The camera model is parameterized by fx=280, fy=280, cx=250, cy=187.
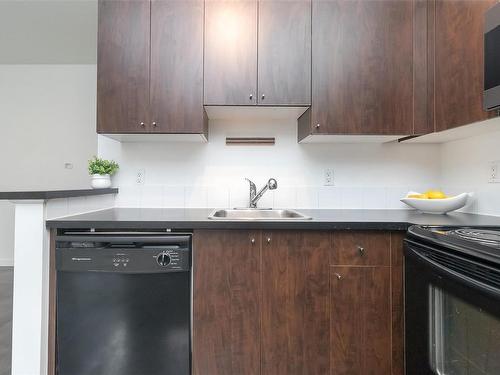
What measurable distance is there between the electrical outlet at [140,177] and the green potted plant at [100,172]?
159mm

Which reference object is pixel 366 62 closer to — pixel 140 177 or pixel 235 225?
pixel 235 225

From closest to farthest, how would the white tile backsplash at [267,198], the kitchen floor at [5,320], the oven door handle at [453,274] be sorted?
1. the oven door handle at [453,274]
2. the kitchen floor at [5,320]
3. the white tile backsplash at [267,198]

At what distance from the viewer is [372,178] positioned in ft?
6.56

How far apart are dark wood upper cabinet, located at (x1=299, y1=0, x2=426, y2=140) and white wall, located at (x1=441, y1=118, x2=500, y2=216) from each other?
444 millimetres

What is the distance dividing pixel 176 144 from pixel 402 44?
153cm

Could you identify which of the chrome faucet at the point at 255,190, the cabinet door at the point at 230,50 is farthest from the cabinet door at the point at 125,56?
the chrome faucet at the point at 255,190

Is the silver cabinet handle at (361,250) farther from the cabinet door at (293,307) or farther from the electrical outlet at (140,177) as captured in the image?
the electrical outlet at (140,177)

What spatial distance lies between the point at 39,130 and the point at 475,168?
4.86 meters

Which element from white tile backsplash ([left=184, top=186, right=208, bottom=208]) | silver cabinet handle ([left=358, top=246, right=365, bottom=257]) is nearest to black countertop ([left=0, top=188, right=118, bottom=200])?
white tile backsplash ([left=184, top=186, right=208, bottom=208])

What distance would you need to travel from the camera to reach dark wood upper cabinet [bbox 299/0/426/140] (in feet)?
5.23

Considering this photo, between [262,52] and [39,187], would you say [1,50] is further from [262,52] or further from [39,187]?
[262,52]

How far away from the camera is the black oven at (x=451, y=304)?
0.79 m

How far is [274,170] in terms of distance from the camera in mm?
1993

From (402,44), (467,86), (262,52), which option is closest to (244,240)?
(262,52)
